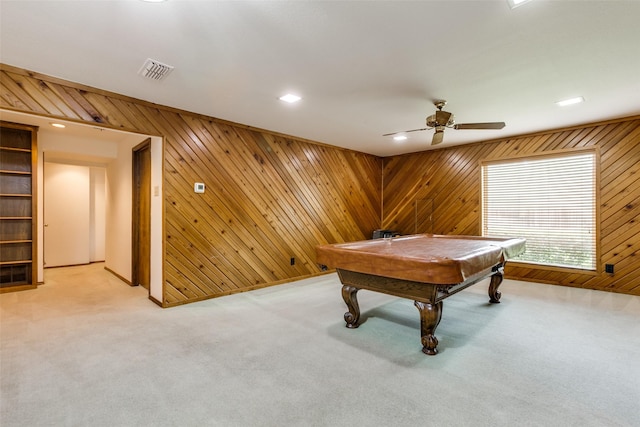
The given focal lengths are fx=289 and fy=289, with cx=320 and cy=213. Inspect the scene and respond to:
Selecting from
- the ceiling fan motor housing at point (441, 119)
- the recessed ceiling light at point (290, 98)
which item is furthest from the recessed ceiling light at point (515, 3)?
the recessed ceiling light at point (290, 98)

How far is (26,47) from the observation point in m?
2.29

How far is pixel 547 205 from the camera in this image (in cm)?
488

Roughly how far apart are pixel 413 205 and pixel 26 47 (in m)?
6.17

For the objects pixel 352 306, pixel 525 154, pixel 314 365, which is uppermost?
pixel 525 154

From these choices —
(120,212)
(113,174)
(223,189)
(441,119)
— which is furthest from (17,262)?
(441,119)

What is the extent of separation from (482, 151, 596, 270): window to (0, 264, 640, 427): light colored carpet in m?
1.17

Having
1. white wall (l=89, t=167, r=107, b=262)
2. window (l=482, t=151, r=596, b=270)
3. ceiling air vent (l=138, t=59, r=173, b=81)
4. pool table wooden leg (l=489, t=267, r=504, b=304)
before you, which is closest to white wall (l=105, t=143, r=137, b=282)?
white wall (l=89, t=167, r=107, b=262)

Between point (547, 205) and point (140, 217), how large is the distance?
6.71 meters

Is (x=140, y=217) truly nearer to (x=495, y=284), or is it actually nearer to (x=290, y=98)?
(x=290, y=98)

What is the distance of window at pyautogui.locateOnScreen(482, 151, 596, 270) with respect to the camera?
14.8ft

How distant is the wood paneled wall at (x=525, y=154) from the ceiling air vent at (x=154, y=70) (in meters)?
5.15

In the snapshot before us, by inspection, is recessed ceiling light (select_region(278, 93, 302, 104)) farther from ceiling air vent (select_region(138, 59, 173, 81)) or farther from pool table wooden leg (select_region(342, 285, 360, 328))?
pool table wooden leg (select_region(342, 285, 360, 328))

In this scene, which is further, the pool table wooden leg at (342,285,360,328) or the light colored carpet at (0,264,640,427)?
the pool table wooden leg at (342,285,360,328)

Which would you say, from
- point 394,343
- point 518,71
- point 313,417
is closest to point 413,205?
point 518,71
